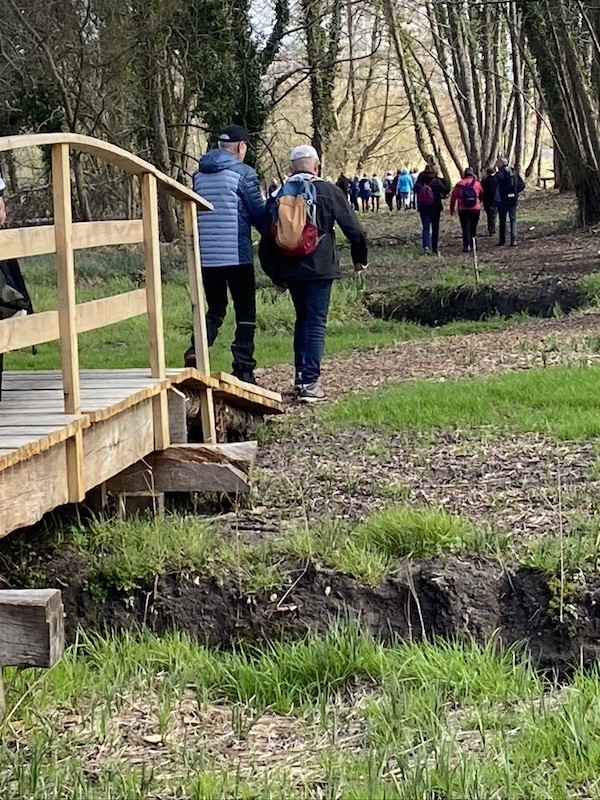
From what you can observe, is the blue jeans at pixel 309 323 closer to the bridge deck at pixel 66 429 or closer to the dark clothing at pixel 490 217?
the bridge deck at pixel 66 429

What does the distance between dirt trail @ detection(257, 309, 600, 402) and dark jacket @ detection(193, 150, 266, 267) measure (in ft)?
4.66

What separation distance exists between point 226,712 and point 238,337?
212 inches

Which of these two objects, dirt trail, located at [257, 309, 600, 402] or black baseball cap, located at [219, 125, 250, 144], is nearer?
black baseball cap, located at [219, 125, 250, 144]

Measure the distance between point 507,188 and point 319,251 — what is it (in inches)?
613

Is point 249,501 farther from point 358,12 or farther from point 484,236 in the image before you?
point 358,12

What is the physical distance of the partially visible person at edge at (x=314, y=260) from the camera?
943cm

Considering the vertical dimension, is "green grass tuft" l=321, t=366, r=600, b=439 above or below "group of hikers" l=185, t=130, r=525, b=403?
below

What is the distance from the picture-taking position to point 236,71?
2842cm

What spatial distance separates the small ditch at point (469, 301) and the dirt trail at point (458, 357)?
96.3 inches

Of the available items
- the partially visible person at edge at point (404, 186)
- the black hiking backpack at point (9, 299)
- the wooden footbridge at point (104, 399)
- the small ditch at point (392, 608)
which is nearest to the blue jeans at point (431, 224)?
the wooden footbridge at point (104, 399)

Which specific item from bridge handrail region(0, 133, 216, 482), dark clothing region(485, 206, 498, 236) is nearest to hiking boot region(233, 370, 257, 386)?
bridge handrail region(0, 133, 216, 482)

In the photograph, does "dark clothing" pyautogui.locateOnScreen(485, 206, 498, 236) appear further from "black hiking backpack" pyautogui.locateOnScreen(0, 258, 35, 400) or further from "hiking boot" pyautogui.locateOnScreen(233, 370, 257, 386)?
"black hiking backpack" pyautogui.locateOnScreen(0, 258, 35, 400)

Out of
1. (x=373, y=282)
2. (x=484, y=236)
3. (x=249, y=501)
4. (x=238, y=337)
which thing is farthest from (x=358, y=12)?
(x=249, y=501)

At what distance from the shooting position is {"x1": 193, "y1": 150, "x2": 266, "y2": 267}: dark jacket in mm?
9383
